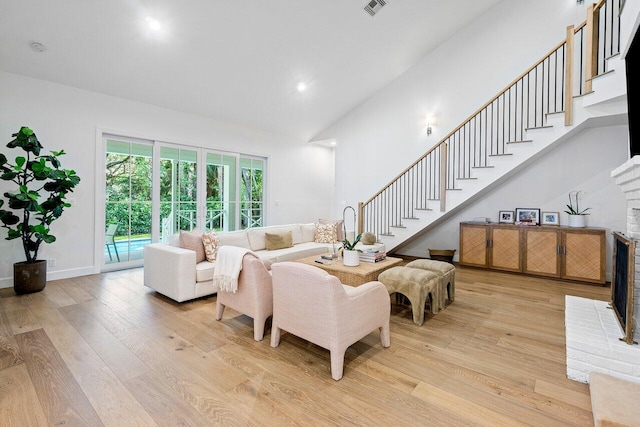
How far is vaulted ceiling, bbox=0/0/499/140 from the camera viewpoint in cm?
355

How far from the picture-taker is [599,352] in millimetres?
1998

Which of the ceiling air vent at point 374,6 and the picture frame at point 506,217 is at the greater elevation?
the ceiling air vent at point 374,6

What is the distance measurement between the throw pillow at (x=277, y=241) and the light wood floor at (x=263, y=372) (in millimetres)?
1631

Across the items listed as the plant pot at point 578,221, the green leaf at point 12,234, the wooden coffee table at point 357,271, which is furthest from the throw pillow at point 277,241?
the plant pot at point 578,221

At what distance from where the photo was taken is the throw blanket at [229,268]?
2.67 metres

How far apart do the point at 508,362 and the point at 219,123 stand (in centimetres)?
586

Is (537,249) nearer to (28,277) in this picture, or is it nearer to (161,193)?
(161,193)

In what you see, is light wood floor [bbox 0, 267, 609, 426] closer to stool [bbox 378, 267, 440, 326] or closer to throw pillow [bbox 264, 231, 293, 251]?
stool [bbox 378, 267, 440, 326]

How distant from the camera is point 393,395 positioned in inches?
73.2

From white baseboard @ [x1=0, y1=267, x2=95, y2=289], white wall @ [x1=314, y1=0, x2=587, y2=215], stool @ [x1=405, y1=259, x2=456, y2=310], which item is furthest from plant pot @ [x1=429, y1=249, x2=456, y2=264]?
white baseboard @ [x1=0, y1=267, x2=95, y2=289]

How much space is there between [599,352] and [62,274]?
603 centimetres

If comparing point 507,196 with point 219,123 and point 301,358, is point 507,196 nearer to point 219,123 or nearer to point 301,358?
point 301,358

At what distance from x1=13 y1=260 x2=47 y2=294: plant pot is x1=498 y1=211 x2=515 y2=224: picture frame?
687 centimetres

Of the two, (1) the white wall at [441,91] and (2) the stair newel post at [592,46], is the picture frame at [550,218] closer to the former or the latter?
(2) the stair newel post at [592,46]
